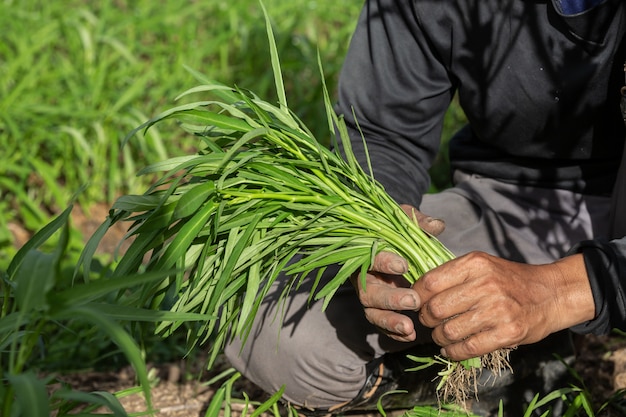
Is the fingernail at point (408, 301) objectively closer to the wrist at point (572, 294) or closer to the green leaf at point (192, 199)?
the wrist at point (572, 294)

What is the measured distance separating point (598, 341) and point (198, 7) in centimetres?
218

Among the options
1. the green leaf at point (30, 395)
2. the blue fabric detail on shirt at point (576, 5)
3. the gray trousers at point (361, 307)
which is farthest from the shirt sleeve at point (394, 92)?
the green leaf at point (30, 395)

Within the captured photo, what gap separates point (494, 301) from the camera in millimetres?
1499

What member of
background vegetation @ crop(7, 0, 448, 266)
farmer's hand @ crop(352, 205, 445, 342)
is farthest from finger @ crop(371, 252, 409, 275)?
background vegetation @ crop(7, 0, 448, 266)

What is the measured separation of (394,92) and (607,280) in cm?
72

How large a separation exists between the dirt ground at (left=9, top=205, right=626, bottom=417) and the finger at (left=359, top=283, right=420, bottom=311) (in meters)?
0.66

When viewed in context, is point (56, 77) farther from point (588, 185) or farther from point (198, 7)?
point (588, 185)

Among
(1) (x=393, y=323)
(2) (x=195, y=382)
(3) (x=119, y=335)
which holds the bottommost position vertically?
(2) (x=195, y=382)

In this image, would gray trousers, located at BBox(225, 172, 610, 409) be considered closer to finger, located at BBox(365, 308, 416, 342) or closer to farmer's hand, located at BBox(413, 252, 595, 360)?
finger, located at BBox(365, 308, 416, 342)

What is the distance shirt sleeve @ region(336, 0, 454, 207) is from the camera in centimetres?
204

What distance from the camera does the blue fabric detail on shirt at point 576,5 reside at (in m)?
1.84

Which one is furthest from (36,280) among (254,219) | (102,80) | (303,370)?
(102,80)

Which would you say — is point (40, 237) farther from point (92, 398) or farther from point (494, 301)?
point (494, 301)

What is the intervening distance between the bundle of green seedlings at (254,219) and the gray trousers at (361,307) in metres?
0.24
